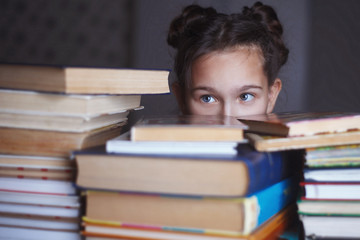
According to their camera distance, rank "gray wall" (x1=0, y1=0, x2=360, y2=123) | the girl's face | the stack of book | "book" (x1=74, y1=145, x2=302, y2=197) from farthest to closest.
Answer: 1. "gray wall" (x1=0, y1=0, x2=360, y2=123)
2. the girl's face
3. the stack of book
4. "book" (x1=74, y1=145, x2=302, y2=197)

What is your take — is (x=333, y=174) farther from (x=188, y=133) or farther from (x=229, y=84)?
(x=229, y=84)

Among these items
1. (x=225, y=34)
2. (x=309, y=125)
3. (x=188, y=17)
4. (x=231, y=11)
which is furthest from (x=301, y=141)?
(x=231, y=11)

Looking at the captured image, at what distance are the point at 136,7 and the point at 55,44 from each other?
0.61 meters

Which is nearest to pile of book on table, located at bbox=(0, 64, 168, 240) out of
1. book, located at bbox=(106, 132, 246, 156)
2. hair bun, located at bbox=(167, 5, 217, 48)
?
book, located at bbox=(106, 132, 246, 156)

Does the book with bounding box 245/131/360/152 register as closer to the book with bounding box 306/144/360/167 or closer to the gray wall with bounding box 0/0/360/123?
the book with bounding box 306/144/360/167

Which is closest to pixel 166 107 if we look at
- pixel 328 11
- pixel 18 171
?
pixel 328 11

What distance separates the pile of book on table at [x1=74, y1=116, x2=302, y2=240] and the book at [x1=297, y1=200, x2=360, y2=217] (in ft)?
0.26

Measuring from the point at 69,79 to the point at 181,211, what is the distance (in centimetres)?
23

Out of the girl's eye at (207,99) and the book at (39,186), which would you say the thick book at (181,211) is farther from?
the girl's eye at (207,99)

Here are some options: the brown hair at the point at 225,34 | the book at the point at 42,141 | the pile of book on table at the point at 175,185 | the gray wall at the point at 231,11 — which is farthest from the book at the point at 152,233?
the gray wall at the point at 231,11

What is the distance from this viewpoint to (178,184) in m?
0.46

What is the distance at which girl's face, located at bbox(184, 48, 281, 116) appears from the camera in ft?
3.63

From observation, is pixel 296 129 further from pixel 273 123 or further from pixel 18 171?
pixel 18 171

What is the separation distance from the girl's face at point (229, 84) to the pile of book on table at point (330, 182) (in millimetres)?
554
